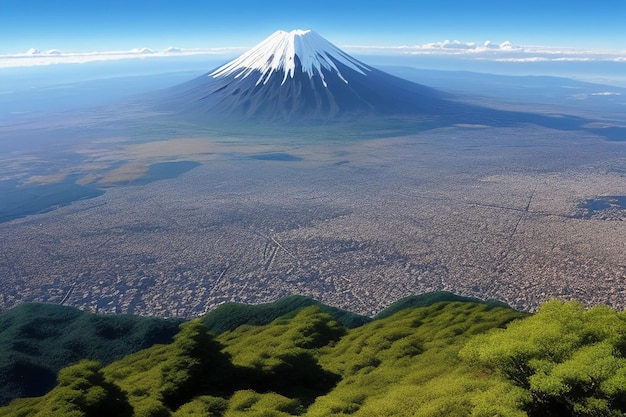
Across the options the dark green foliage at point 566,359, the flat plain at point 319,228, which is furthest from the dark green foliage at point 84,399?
the flat plain at point 319,228

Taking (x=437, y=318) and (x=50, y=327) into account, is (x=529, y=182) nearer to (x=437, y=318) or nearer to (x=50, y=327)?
(x=437, y=318)

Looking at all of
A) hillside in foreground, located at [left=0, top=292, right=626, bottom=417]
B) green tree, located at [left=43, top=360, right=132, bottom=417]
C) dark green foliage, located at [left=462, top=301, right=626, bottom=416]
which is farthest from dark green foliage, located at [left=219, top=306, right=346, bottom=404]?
dark green foliage, located at [left=462, top=301, right=626, bottom=416]

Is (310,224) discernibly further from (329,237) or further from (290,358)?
(290,358)

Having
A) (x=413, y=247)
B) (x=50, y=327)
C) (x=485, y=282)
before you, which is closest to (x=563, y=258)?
(x=485, y=282)

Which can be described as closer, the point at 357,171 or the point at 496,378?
the point at 496,378

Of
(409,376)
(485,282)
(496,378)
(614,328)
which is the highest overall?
(614,328)

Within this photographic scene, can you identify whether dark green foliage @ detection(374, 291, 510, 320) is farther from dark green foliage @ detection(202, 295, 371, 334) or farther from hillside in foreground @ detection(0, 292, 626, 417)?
hillside in foreground @ detection(0, 292, 626, 417)
